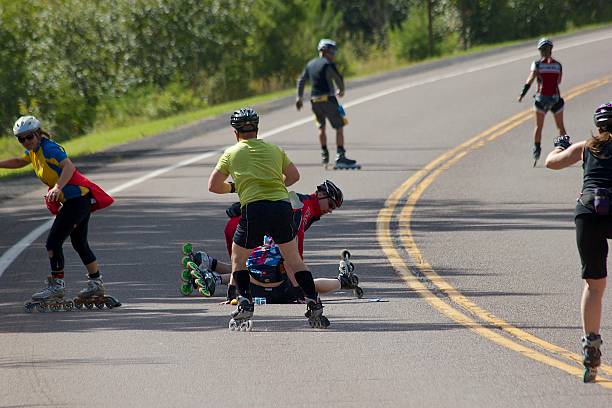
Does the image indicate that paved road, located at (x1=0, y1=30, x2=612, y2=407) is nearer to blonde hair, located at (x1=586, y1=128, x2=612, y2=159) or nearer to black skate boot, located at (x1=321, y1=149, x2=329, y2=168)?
black skate boot, located at (x1=321, y1=149, x2=329, y2=168)

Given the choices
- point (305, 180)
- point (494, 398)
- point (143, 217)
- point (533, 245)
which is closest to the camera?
point (494, 398)

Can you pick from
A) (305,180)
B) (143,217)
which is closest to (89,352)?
(143,217)

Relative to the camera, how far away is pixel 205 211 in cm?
1878

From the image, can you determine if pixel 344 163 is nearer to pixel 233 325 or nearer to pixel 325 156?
pixel 325 156

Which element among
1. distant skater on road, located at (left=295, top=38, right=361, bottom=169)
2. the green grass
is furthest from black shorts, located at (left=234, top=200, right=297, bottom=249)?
the green grass

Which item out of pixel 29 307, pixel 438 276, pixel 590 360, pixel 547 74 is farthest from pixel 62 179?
pixel 547 74

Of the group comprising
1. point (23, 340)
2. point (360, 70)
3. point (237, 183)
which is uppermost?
point (237, 183)

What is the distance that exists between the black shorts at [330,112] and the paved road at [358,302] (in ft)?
2.76

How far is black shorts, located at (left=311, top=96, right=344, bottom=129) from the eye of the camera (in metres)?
22.9

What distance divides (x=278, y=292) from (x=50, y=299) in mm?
2054

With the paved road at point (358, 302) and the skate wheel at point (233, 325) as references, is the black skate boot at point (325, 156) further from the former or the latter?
the skate wheel at point (233, 325)

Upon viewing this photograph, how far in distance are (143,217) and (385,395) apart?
1016 cm

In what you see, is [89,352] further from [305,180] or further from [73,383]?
[305,180]

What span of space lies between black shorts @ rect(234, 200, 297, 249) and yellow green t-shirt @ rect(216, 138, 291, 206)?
0.19ft
